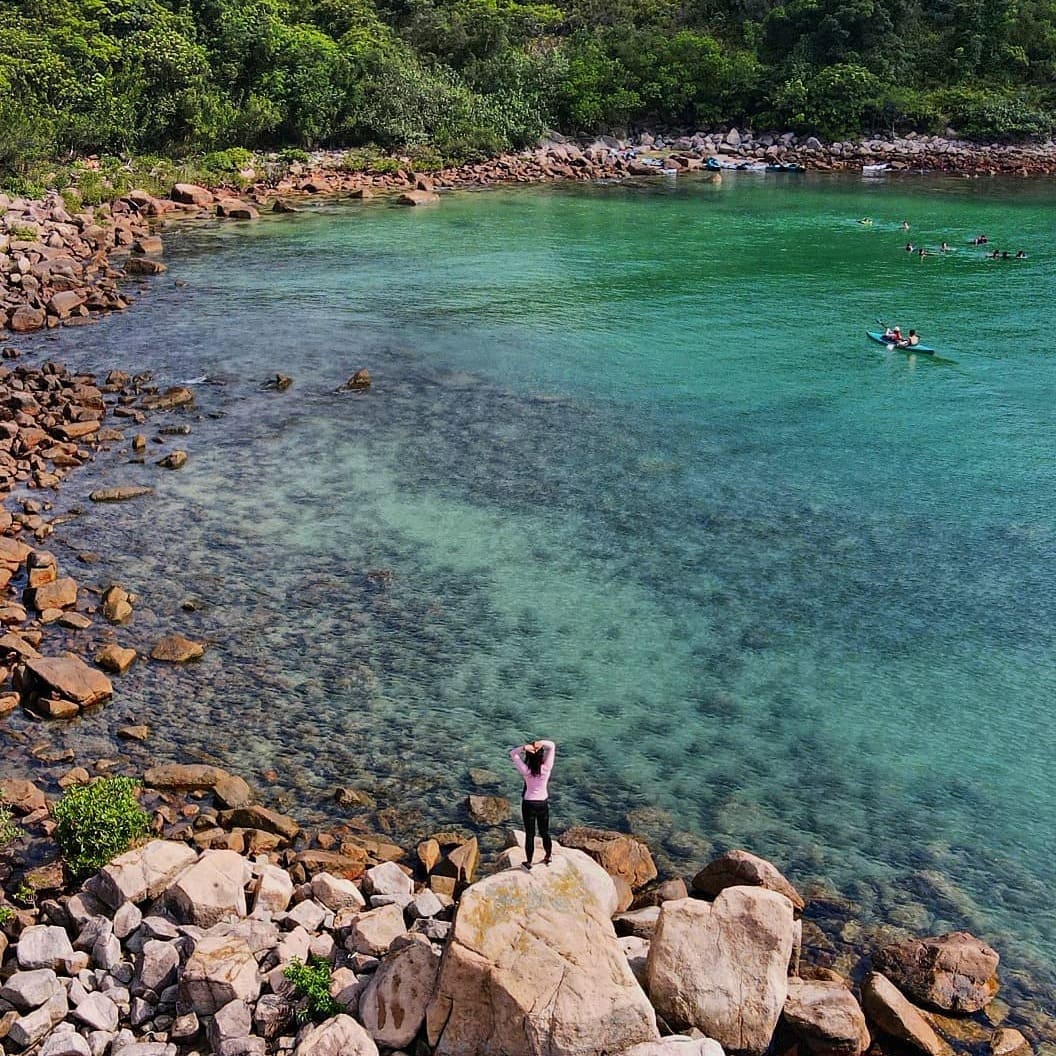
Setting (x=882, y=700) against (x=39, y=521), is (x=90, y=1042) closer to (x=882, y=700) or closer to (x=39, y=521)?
(x=882, y=700)

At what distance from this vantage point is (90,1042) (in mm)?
10930

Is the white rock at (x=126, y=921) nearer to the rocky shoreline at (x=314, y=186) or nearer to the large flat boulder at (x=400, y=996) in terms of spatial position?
the large flat boulder at (x=400, y=996)

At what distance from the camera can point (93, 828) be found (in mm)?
13648

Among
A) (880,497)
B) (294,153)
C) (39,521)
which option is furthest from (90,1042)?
(294,153)

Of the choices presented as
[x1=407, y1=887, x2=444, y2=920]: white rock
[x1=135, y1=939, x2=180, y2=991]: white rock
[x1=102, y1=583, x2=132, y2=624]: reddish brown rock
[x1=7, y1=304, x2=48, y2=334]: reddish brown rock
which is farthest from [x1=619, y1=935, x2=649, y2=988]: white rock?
[x1=7, y1=304, x2=48, y2=334]: reddish brown rock

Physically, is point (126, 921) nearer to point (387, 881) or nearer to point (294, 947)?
point (294, 947)

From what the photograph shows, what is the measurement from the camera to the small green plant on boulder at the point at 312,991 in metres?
11.2

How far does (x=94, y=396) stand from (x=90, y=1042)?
24.0 metres

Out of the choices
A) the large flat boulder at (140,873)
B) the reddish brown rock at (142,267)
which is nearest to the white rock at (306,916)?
the large flat boulder at (140,873)

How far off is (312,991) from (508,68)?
87989 mm

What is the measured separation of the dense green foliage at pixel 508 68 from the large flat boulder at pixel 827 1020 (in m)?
67.4

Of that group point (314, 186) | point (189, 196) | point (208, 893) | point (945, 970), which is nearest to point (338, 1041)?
point (208, 893)

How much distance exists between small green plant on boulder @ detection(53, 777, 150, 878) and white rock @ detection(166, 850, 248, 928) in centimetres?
133

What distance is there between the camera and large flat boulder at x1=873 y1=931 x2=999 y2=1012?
12.4 m
